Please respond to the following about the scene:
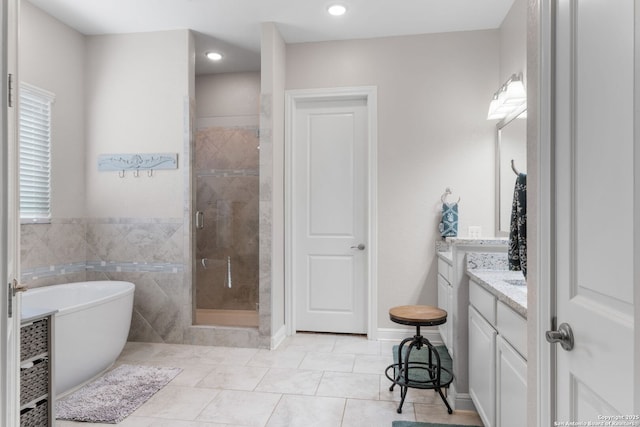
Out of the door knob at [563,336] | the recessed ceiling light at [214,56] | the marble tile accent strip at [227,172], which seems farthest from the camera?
the recessed ceiling light at [214,56]

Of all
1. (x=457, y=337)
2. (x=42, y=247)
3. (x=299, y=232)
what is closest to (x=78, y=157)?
(x=42, y=247)

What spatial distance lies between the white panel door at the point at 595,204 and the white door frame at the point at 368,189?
260 centimetres

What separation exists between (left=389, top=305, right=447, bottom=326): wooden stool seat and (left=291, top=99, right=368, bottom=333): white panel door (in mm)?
1261

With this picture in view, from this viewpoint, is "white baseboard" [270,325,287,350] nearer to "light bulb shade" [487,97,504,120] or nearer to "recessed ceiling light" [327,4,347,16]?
"light bulb shade" [487,97,504,120]

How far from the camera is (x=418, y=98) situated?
12.0 feet

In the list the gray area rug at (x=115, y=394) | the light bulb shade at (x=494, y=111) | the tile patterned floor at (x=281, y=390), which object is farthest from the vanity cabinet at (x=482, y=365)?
the gray area rug at (x=115, y=394)

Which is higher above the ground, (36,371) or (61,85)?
(61,85)

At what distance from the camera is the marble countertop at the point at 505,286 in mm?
1516

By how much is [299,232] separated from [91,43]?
2.68 m

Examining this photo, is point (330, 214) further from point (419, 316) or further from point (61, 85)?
point (61, 85)

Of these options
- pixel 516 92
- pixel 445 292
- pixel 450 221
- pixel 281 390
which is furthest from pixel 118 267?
pixel 516 92

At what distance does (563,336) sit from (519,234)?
824 millimetres

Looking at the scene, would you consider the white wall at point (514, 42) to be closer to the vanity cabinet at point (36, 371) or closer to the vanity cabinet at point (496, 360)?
the vanity cabinet at point (496, 360)

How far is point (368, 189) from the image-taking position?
12.2ft
